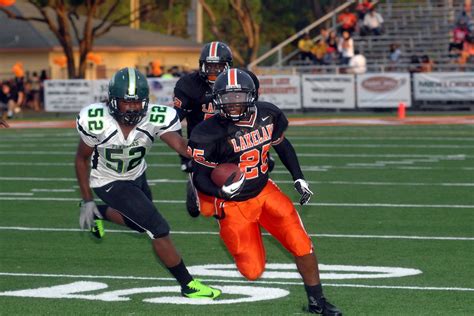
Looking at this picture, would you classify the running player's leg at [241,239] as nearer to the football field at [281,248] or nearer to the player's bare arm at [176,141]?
the football field at [281,248]

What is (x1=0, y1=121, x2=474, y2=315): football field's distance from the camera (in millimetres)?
7641

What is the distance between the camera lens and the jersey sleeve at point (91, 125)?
25.7ft

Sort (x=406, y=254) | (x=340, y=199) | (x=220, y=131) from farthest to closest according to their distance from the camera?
(x=340, y=199) → (x=406, y=254) → (x=220, y=131)

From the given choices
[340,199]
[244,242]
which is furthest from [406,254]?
[340,199]

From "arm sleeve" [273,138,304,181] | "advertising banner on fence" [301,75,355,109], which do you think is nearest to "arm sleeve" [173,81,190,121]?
"arm sleeve" [273,138,304,181]

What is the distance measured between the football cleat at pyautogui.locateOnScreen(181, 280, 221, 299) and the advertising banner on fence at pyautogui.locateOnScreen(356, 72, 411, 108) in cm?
2009

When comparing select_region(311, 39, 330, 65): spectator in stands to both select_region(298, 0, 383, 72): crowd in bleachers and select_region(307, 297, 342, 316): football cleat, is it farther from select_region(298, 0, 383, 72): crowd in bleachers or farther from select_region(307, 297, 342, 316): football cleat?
→ select_region(307, 297, 342, 316): football cleat

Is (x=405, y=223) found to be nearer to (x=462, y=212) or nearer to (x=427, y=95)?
(x=462, y=212)

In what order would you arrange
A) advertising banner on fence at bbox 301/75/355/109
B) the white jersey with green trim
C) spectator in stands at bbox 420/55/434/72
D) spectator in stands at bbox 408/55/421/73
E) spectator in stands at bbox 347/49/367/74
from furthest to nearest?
spectator in stands at bbox 347/49/367/74 < spectator in stands at bbox 408/55/421/73 < spectator in stands at bbox 420/55/434/72 < advertising banner on fence at bbox 301/75/355/109 < the white jersey with green trim

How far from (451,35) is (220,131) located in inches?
1033

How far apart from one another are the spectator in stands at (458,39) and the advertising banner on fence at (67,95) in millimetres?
9232

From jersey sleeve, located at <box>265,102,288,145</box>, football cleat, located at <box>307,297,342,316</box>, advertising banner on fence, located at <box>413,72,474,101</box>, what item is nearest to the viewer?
football cleat, located at <box>307,297,342,316</box>

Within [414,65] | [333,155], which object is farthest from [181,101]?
[414,65]

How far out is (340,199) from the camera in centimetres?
1302
